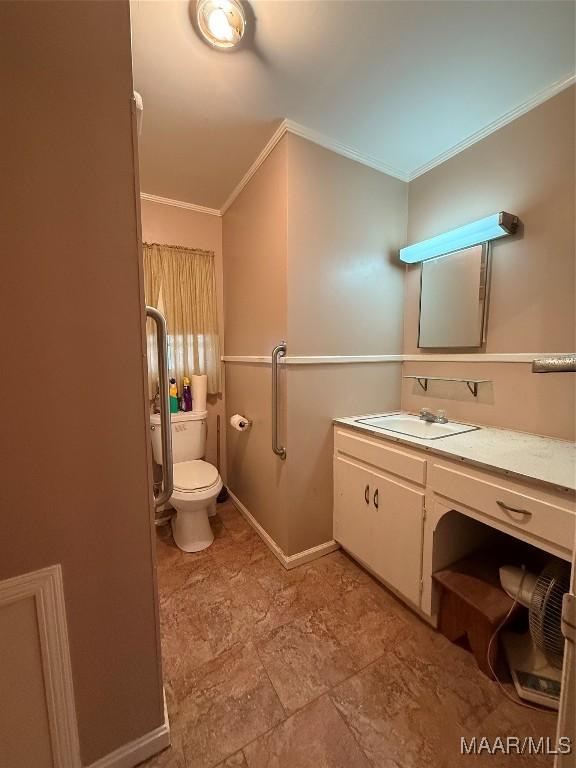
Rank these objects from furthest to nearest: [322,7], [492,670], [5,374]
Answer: [492,670], [322,7], [5,374]

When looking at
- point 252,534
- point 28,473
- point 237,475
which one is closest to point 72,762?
point 28,473

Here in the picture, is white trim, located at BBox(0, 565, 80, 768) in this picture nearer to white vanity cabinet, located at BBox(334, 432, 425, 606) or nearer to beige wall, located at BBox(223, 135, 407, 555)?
beige wall, located at BBox(223, 135, 407, 555)

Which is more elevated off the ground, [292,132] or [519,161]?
[292,132]

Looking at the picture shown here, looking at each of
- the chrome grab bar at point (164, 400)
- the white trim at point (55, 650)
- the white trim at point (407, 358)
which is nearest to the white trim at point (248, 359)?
the white trim at point (407, 358)

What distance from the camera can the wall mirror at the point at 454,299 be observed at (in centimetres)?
160

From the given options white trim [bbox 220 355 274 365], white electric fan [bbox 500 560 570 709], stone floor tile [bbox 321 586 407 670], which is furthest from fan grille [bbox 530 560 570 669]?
white trim [bbox 220 355 274 365]

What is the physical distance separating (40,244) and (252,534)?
2.00m

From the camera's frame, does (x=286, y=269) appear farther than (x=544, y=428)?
Yes

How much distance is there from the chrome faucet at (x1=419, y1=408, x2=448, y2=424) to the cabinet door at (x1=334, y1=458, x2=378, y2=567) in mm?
557

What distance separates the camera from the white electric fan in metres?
1.00

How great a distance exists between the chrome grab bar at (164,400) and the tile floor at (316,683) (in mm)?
805

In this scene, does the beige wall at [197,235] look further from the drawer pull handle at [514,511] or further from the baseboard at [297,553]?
the drawer pull handle at [514,511]

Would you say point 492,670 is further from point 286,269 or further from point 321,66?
point 321,66

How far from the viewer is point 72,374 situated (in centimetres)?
69
